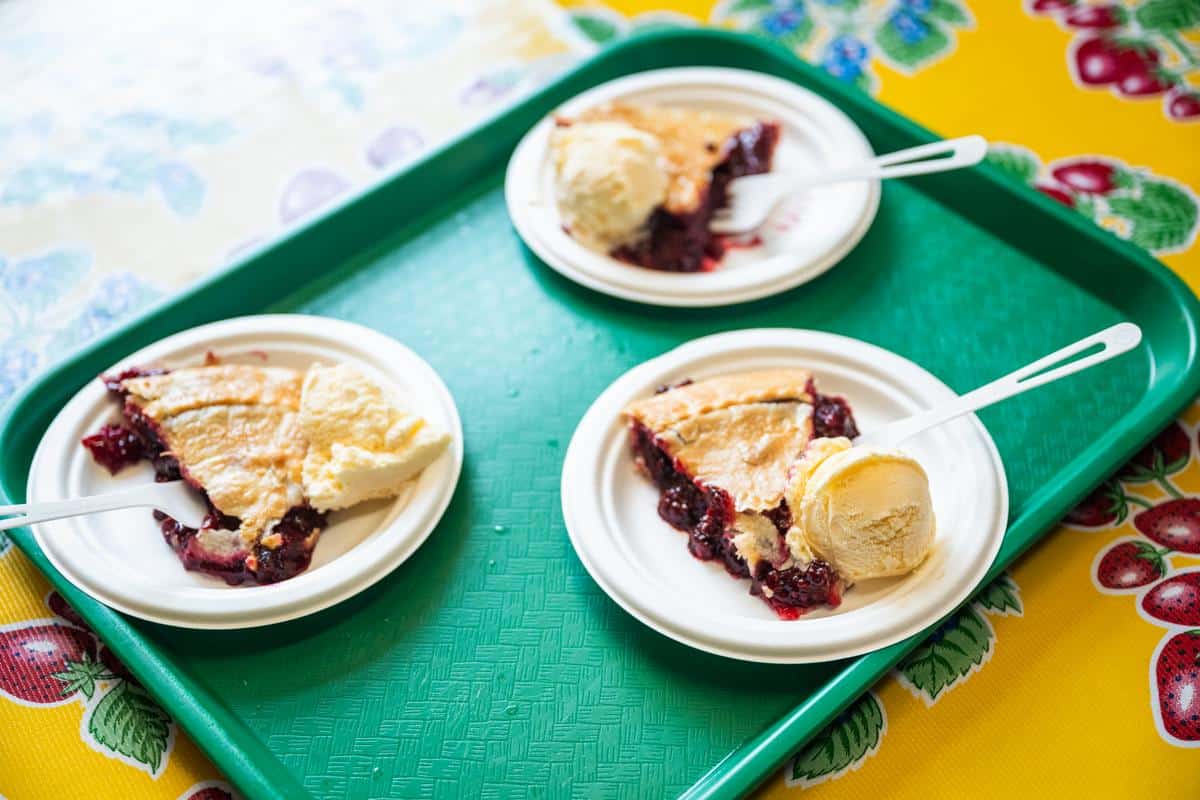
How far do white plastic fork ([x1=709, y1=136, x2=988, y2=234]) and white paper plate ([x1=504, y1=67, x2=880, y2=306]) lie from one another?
2.6 inches

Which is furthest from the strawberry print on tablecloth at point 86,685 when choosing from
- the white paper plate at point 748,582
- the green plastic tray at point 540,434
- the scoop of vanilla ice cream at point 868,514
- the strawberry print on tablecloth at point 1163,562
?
the strawberry print on tablecloth at point 1163,562

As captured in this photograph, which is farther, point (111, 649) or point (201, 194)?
point (201, 194)

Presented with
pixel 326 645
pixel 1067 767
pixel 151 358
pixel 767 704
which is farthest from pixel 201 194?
pixel 1067 767

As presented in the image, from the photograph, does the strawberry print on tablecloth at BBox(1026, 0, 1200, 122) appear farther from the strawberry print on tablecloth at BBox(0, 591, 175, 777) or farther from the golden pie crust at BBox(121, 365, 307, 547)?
the strawberry print on tablecloth at BBox(0, 591, 175, 777)

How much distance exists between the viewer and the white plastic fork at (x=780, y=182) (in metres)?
2.66

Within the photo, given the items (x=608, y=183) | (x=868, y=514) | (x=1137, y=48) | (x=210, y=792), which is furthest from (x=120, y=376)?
(x=1137, y=48)

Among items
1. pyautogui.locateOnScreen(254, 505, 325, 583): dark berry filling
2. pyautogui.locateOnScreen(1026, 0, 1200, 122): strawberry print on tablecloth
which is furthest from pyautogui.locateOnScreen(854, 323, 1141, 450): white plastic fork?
pyautogui.locateOnScreen(1026, 0, 1200, 122): strawberry print on tablecloth

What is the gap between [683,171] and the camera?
2.81 meters

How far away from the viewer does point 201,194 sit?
306 cm

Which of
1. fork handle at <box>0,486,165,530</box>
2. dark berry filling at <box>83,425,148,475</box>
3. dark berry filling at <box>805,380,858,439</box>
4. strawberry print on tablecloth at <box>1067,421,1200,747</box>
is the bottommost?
strawberry print on tablecloth at <box>1067,421,1200,747</box>

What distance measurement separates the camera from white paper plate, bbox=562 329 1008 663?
1997 mm

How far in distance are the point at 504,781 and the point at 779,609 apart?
2.04ft

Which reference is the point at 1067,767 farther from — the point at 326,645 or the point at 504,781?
the point at 326,645

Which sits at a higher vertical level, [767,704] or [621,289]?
[621,289]
